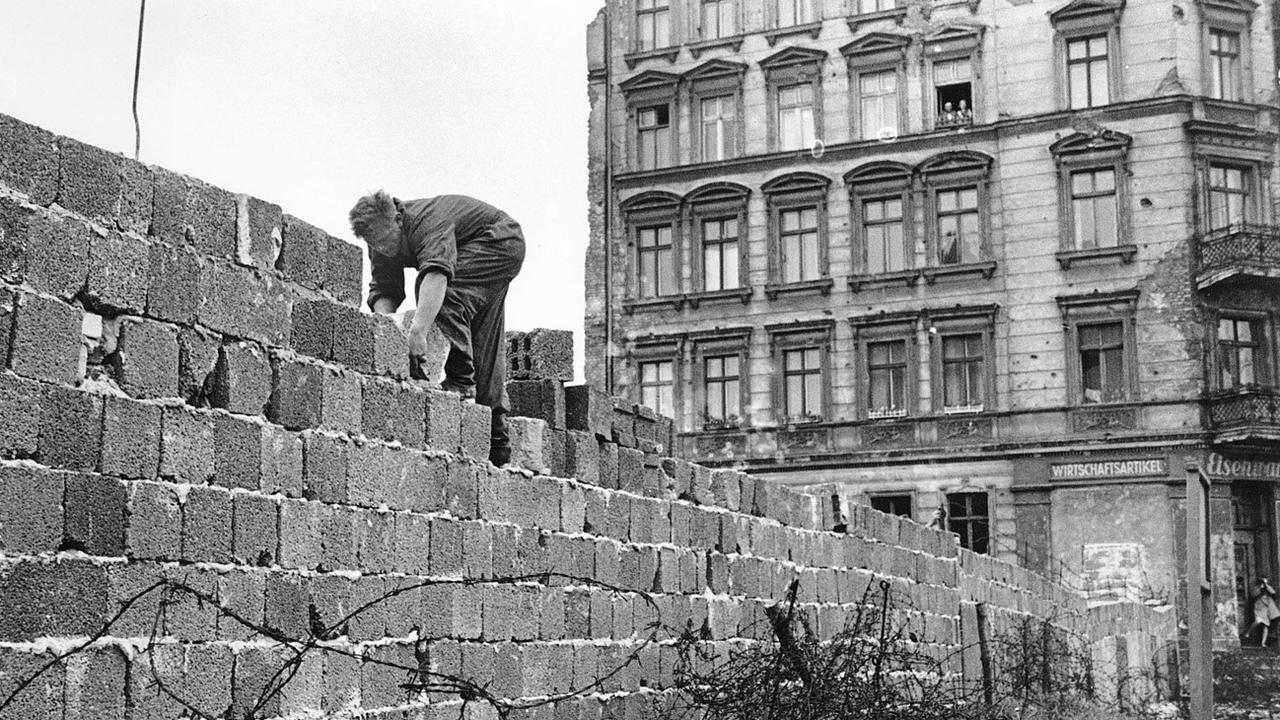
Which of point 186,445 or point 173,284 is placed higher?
point 173,284

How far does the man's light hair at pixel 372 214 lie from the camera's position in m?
9.48

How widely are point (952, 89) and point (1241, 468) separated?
8813 mm

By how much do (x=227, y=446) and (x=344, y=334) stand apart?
1.15m

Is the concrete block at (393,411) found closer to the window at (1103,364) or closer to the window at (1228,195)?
the window at (1103,364)

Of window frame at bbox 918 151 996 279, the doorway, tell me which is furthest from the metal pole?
window frame at bbox 918 151 996 279

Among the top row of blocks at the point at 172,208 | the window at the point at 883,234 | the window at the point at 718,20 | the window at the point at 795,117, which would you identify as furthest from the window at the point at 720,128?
the top row of blocks at the point at 172,208

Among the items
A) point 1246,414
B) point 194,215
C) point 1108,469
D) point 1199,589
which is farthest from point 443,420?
point 1246,414

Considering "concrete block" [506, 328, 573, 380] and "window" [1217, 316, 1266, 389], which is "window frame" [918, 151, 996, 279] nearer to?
"window" [1217, 316, 1266, 389]

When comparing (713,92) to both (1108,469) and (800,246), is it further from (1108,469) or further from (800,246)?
(1108,469)

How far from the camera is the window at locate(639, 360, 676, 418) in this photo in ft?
113

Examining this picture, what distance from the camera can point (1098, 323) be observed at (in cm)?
3184

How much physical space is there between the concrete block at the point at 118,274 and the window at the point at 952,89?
27.9 meters

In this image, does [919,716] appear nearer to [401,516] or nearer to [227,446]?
[401,516]

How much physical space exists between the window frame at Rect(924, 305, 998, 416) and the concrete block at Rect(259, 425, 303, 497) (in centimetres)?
2561
